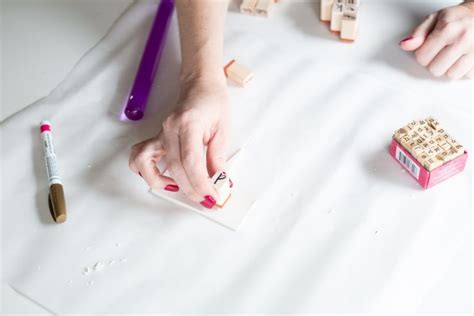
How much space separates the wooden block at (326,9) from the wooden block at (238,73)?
0.20m

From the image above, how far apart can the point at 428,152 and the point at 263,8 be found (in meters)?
0.45

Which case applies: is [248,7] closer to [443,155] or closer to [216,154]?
[216,154]

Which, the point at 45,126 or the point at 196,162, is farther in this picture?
the point at 45,126

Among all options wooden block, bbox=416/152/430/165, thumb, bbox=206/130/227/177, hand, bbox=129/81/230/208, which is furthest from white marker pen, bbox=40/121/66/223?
wooden block, bbox=416/152/430/165

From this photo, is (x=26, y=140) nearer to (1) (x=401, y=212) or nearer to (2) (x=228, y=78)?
(2) (x=228, y=78)

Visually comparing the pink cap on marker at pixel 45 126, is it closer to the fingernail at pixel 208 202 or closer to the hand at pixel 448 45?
the fingernail at pixel 208 202

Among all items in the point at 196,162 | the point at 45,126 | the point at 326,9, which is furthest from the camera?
the point at 326,9

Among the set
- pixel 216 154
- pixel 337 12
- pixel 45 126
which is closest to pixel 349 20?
pixel 337 12

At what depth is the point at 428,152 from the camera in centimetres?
→ 87

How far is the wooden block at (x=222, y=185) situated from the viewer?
2.80 ft

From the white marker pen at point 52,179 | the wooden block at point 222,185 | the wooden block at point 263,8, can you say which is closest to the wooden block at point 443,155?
the wooden block at point 222,185

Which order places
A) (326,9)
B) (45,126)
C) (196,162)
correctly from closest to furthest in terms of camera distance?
(196,162), (45,126), (326,9)

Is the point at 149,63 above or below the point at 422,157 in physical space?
above

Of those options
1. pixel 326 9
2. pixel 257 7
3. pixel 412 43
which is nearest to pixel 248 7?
pixel 257 7
